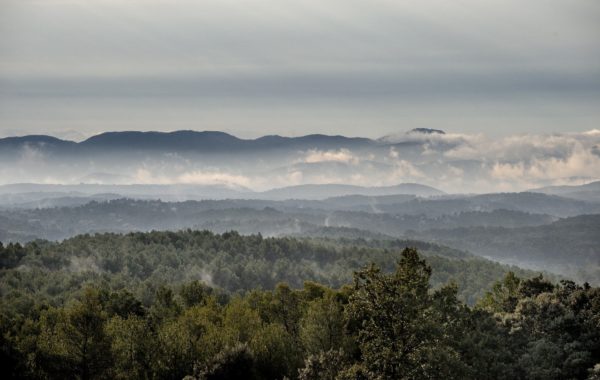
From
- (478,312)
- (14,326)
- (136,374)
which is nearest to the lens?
(136,374)

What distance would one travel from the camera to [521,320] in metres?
94.3

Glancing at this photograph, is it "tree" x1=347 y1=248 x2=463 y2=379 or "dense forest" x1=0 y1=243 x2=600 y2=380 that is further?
"dense forest" x1=0 y1=243 x2=600 y2=380

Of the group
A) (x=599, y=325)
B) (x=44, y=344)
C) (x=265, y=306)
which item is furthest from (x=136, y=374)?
(x=599, y=325)

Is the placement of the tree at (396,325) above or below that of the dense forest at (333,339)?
above

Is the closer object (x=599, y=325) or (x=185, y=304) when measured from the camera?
(x=599, y=325)

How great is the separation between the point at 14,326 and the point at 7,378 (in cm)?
1698

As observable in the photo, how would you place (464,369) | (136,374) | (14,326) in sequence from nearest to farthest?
(464,369)
(136,374)
(14,326)

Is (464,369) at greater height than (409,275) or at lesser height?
lesser

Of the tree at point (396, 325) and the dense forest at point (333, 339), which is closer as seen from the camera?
the tree at point (396, 325)

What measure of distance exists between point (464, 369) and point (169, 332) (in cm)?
3556

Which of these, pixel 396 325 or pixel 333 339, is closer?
pixel 396 325

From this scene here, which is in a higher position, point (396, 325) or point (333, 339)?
point (396, 325)

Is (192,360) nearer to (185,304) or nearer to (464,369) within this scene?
(464,369)

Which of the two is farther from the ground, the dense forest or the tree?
the tree
